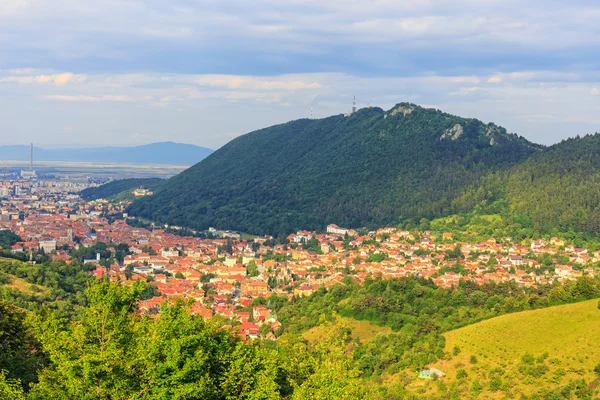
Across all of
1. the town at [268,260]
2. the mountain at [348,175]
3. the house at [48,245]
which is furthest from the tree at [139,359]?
the mountain at [348,175]

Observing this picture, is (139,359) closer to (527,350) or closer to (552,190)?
(527,350)

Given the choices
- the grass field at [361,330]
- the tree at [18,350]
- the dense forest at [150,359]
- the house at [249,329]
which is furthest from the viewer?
the house at [249,329]

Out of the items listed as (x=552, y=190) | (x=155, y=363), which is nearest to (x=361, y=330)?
(x=155, y=363)

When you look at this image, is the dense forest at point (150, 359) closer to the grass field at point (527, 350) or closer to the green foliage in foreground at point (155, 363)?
the green foliage in foreground at point (155, 363)

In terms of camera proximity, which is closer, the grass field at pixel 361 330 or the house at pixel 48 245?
the grass field at pixel 361 330

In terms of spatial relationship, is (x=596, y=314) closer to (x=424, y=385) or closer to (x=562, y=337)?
(x=562, y=337)
